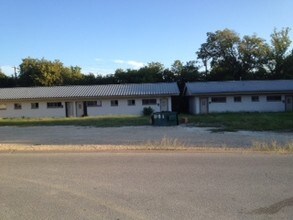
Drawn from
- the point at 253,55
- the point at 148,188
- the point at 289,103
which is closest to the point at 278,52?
the point at 253,55

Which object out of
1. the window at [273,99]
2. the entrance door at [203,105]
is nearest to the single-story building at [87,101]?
the entrance door at [203,105]

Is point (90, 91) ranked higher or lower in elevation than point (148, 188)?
higher

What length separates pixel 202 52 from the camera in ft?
239

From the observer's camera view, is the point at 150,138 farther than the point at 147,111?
No

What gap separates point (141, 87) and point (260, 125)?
23.7m

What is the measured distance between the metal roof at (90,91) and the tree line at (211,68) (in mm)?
9937

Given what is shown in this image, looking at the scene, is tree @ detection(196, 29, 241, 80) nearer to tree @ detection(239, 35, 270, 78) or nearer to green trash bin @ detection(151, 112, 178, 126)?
tree @ detection(239, 35, 270, 78)

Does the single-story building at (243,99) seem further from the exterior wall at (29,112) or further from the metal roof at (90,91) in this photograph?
the exterior wall at (29,112)

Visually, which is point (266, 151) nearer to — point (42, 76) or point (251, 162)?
point (251, 162)

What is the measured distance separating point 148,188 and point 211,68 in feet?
205

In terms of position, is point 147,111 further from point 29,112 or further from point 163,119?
point 163,119

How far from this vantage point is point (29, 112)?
49062 mm

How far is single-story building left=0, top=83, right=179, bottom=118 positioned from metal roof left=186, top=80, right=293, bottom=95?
2.43m

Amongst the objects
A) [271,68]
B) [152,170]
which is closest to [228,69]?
[271,68]
